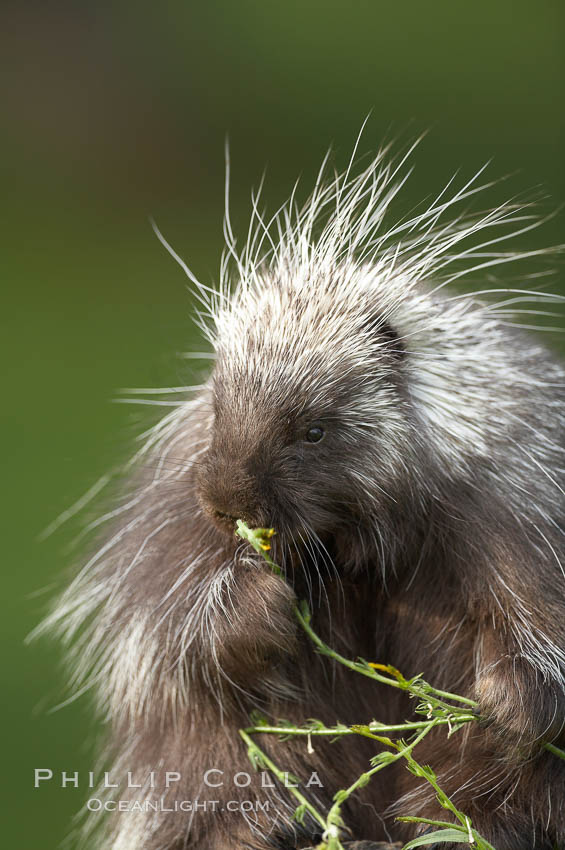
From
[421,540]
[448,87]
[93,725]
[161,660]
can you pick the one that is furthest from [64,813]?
[448,87]

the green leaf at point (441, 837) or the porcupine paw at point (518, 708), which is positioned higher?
the porcupine paw at point (518, 708)

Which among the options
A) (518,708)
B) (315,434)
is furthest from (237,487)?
(518,708)

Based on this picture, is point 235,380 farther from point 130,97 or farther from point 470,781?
point 130,97

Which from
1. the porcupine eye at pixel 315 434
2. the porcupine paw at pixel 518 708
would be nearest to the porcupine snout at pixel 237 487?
the porcupine eye at pixel 315 434

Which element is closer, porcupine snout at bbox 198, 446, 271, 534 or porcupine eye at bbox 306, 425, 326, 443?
Result: porcupine snout at bbox 198, 446, 271, 534

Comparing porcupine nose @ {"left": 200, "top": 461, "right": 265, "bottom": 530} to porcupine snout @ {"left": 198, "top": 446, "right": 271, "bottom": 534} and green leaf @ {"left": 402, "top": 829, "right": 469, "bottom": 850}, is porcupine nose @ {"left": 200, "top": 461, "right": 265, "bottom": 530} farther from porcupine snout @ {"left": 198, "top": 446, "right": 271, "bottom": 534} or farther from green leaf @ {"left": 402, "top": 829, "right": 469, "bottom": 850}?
green leaf @ {"left": 402, "top": 829, "right": 469, "bottom": 850}

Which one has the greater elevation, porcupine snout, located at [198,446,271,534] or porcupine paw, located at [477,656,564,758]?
porcupine snout, located at [198,446,271,534]

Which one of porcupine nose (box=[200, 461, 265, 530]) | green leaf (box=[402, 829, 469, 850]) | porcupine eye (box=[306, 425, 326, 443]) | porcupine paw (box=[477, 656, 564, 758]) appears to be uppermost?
porcupine eye (box=[306, 425, 326, 443])

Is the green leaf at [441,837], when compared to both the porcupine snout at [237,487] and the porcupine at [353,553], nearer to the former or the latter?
the porcupine at [353,553]

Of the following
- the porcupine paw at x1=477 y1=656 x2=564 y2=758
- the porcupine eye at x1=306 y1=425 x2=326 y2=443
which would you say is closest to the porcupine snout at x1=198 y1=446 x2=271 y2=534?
the porcupine eye at x1=306 y1=425 x2=326 y2=443
